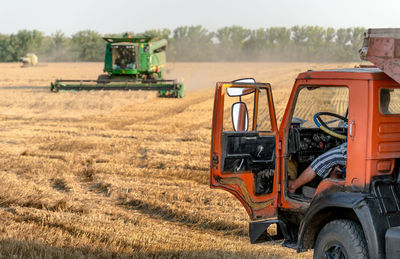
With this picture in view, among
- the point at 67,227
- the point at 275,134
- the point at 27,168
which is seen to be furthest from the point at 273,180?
the point at 27,168

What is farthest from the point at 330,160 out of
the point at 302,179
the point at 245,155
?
the point at 245,155

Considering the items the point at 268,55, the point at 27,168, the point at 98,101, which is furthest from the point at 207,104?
the point at 268,55

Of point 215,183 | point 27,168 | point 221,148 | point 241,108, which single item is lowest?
point 27,168

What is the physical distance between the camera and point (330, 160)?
460 centimetres

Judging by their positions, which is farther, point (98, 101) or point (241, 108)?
point (98, 101)

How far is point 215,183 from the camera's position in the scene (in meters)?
5.14

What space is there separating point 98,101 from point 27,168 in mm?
11768

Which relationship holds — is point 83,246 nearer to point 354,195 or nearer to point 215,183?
point 215,183

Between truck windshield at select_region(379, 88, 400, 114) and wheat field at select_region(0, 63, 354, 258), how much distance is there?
203 centimetres

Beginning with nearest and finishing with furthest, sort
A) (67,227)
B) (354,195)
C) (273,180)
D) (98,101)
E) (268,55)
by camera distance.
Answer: (354,195) → (273,180) → (67,227) → (98,101) → (268,55)

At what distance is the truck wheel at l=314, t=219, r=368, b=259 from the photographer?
4008 millimetres

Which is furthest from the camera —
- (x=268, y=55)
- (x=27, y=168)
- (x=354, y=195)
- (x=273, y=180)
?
(x=268, y=55)

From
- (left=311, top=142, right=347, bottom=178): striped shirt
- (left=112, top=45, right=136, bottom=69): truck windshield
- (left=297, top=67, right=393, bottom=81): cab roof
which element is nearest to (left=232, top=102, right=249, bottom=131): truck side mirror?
(left=297, top=67, right=393, bottom=81): cab roof

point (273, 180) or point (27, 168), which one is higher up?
point (273, 180)
